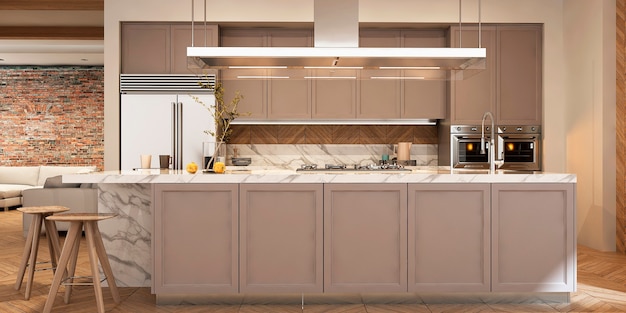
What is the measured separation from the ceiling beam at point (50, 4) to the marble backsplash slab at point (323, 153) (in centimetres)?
241

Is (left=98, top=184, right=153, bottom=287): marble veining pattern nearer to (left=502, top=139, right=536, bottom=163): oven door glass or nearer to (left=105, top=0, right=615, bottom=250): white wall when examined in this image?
(left=105, top=0, right=615, bottom=250): white wall

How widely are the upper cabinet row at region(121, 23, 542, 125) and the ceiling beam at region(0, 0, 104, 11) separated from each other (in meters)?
0.84

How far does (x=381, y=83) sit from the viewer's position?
6.33m

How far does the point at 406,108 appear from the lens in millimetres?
6344

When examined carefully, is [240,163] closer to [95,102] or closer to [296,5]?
[296,5]

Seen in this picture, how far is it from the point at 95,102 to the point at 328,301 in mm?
8900

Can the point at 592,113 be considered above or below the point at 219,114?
above

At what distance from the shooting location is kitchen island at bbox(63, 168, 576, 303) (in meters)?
3.59

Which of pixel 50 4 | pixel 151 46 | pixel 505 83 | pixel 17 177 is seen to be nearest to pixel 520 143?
pixel 505 83

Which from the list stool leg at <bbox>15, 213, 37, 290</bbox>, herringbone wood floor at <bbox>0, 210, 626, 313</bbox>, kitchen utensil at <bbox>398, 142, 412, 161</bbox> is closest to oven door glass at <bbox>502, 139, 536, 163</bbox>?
kitchen utensil at <bbox>398, 142, 412, 161</bbox>

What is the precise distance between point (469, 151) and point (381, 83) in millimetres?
1248

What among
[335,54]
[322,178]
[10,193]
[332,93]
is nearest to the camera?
[322,178]

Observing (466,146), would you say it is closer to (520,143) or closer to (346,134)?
(520,143)

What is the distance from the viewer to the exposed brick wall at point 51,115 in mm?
11109
